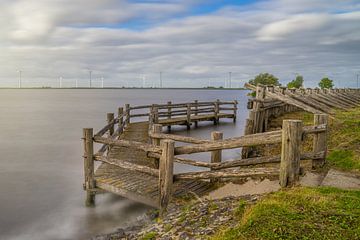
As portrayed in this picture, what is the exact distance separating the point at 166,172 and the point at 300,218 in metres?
3.33

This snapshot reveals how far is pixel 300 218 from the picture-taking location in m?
5.09

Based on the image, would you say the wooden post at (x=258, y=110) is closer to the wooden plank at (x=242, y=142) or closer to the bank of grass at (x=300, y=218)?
the wooden plank at (x=242, y=142)

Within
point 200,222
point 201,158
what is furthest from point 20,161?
point 200,222

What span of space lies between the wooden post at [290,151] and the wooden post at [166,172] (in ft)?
8.01

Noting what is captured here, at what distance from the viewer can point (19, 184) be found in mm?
13969

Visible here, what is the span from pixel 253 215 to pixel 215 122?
2905cm

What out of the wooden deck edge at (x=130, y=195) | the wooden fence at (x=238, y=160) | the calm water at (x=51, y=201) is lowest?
the calm water at (x=51, y=201)

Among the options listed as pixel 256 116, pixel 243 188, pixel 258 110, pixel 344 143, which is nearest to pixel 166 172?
pixel 243 188

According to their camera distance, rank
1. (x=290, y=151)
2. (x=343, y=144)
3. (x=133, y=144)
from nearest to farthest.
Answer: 1. (x=290, y=151)
2. (x=133, y=144)
3. (x=343, y=144)

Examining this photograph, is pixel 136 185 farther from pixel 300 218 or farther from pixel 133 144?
pixel 300 218

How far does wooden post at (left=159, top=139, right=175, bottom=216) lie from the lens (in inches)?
295

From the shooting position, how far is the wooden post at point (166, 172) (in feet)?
24.6

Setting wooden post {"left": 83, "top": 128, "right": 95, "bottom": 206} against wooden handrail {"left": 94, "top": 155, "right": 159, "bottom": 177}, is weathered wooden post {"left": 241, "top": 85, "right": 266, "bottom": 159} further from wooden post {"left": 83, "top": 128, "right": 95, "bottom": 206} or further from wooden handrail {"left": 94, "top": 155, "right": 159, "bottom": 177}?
wooden post {"left": 83, "top": 128, "right": 95, "bottom": 206}

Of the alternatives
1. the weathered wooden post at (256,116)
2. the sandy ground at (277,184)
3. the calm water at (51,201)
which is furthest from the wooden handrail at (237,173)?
the weathered wooden post at (256,116)
